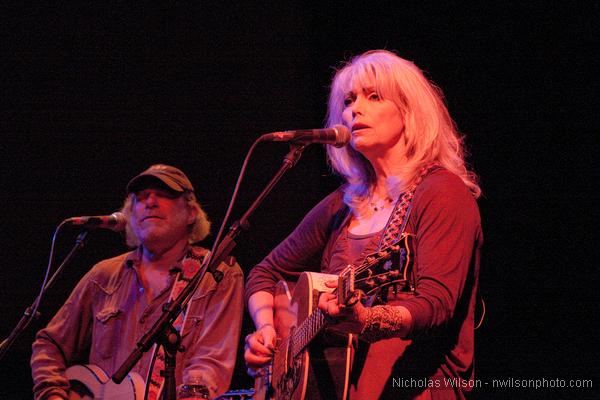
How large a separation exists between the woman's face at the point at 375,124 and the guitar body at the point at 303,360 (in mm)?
671

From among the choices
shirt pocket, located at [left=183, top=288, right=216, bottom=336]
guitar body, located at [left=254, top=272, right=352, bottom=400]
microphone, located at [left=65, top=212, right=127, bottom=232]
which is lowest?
shirt pocket, located at [left=183, top=288, right=216, bottom=336]

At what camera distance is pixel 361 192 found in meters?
3.18

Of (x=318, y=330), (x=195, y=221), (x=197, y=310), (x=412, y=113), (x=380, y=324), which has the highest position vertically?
(x=412, y=113)

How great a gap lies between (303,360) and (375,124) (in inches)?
44.8

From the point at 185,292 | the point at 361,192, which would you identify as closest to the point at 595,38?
the point at 361,192

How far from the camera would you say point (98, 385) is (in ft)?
12.7

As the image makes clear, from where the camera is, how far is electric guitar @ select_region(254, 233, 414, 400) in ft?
6.77

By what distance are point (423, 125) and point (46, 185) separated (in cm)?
321

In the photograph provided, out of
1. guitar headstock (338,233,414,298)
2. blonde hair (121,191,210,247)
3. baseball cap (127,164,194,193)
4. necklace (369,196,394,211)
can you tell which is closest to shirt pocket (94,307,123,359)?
blonde hair (121,191,210,247)

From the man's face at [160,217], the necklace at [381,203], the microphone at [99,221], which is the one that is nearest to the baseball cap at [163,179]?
the man's face at [160,217]

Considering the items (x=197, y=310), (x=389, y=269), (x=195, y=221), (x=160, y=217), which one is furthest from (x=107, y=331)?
(x=389, y=269)

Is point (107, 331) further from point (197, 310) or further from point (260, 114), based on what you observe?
point (260, 114)

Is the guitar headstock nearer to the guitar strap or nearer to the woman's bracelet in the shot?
the woman's bracelet

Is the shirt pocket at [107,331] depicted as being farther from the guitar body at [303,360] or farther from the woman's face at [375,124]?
the woman's face at [375,124]
